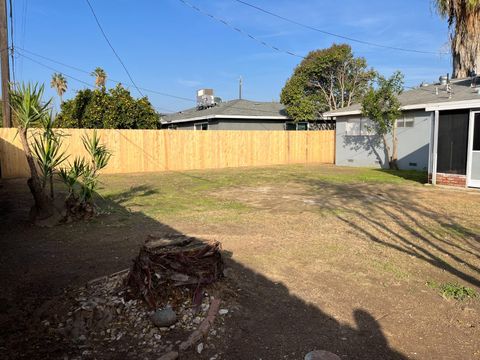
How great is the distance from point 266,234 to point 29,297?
3460 millimetres

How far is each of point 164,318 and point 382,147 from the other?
17492 mm

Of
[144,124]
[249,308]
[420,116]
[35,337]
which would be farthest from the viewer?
[144,124]

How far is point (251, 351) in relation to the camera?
9.67 ft

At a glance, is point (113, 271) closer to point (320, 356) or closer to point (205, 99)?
point (320, 356)

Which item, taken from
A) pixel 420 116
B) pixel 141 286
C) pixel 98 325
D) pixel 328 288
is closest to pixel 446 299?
pixel 328 288

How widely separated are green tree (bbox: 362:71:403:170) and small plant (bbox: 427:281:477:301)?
14007mm

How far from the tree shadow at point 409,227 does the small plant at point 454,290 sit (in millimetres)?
269

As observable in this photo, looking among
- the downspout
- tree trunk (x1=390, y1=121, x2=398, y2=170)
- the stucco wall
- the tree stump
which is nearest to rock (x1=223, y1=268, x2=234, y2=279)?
the tree stump

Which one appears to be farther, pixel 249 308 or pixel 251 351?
pixel 249 308

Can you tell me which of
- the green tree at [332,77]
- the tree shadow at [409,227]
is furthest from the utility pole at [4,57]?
the green tree at [332,77]

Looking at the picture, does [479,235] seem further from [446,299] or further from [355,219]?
[446,299]

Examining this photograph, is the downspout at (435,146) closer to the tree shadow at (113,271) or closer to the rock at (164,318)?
the tree shadow at (113,271)

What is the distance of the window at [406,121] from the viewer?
678 inches

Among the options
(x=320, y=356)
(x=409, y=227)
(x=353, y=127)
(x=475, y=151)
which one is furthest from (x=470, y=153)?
(x=320, y=356)
